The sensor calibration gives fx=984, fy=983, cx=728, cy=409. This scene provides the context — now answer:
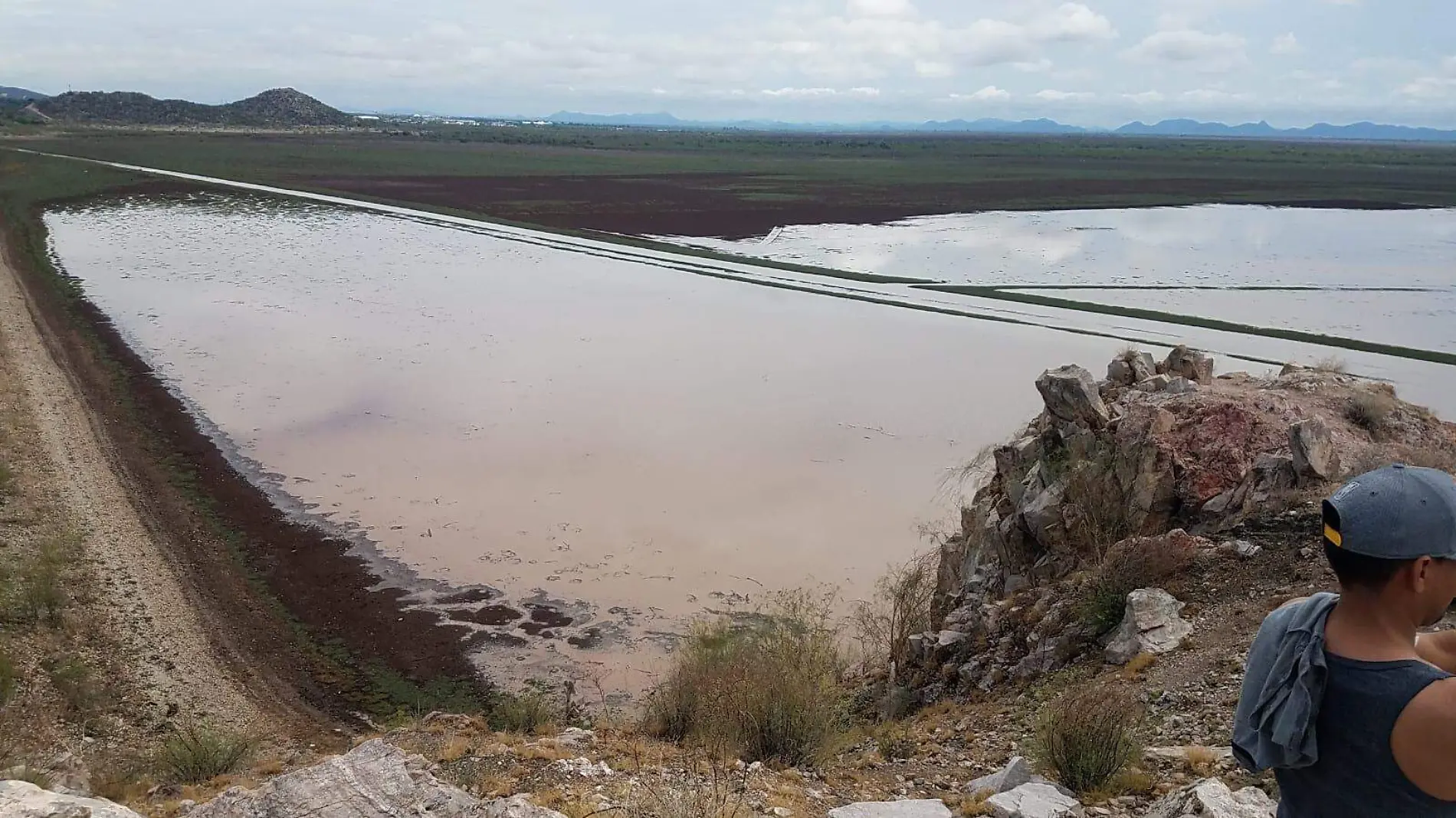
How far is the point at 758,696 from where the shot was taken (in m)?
7.49

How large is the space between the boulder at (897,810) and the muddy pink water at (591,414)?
621 cm

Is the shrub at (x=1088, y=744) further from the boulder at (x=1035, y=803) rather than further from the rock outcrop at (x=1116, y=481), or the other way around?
the rock outcrop at (x=1116, y=481)

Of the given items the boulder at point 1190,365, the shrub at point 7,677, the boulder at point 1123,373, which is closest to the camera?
the shrub at point 7,677

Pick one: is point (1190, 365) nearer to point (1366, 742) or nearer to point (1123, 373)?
point (1123, 373)

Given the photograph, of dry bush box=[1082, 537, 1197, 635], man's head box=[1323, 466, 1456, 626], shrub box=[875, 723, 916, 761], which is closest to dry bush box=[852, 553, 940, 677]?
shrub box=[875, 723, 916, 761]

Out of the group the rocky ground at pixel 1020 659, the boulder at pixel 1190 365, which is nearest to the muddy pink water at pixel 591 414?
the rocky ground at pixel 1020 659

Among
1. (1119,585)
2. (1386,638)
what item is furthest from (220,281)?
(1386,638)

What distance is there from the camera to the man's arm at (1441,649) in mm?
2527

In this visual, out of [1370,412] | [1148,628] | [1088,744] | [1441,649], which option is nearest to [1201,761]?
[1088,744]

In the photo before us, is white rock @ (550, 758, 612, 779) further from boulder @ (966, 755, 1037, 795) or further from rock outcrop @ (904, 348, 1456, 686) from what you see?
rock outcrop @ (904, 348, 1456, 686)

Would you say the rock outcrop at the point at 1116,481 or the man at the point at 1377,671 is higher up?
the man at the point at 1377,671

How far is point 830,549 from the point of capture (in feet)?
50.2

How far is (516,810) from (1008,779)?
2.99m

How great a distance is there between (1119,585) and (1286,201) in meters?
65.5
